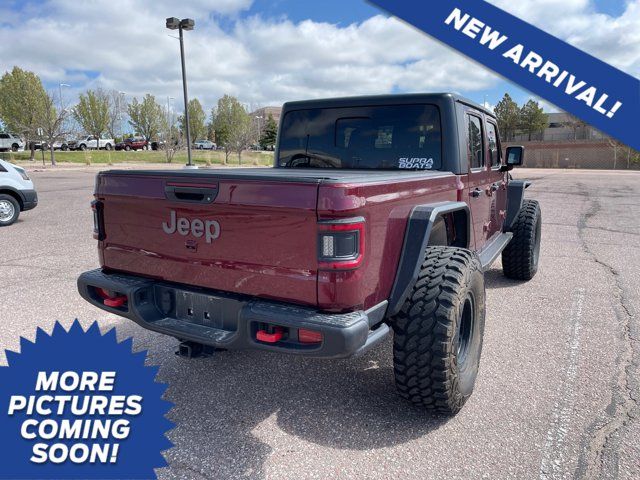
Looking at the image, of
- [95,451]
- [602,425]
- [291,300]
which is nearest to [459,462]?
[602,425]

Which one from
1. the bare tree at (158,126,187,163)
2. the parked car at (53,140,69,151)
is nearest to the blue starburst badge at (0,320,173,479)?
the bare tree at (158,126,187,163)

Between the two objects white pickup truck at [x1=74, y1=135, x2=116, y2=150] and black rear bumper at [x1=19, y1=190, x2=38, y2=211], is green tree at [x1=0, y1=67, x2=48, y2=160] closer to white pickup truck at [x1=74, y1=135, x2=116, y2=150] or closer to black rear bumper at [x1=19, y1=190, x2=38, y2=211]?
white pickup truck at [x1=74, y1=135, x2=116, y2=150]

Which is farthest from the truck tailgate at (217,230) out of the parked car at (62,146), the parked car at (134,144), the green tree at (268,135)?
the green tree at (268,135)

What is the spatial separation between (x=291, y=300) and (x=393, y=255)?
2.10ft

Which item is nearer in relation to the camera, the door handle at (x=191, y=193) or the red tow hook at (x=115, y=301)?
the door handle at (x=191, y=193)

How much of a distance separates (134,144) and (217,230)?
6046cm

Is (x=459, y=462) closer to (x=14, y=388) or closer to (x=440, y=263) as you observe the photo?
(x=440, y=263)

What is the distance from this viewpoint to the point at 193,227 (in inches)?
109

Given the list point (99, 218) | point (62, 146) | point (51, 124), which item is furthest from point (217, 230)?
point (62, 146)

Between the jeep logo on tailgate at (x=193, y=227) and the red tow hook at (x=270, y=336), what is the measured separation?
23.2 inches

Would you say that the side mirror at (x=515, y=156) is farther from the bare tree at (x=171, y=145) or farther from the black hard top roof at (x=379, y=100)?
the bare tree at (x=171, y=145)

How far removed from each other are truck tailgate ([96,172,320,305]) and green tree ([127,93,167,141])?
6084 centimetres

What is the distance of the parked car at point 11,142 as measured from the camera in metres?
43.0

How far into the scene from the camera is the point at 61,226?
9.73 metres
